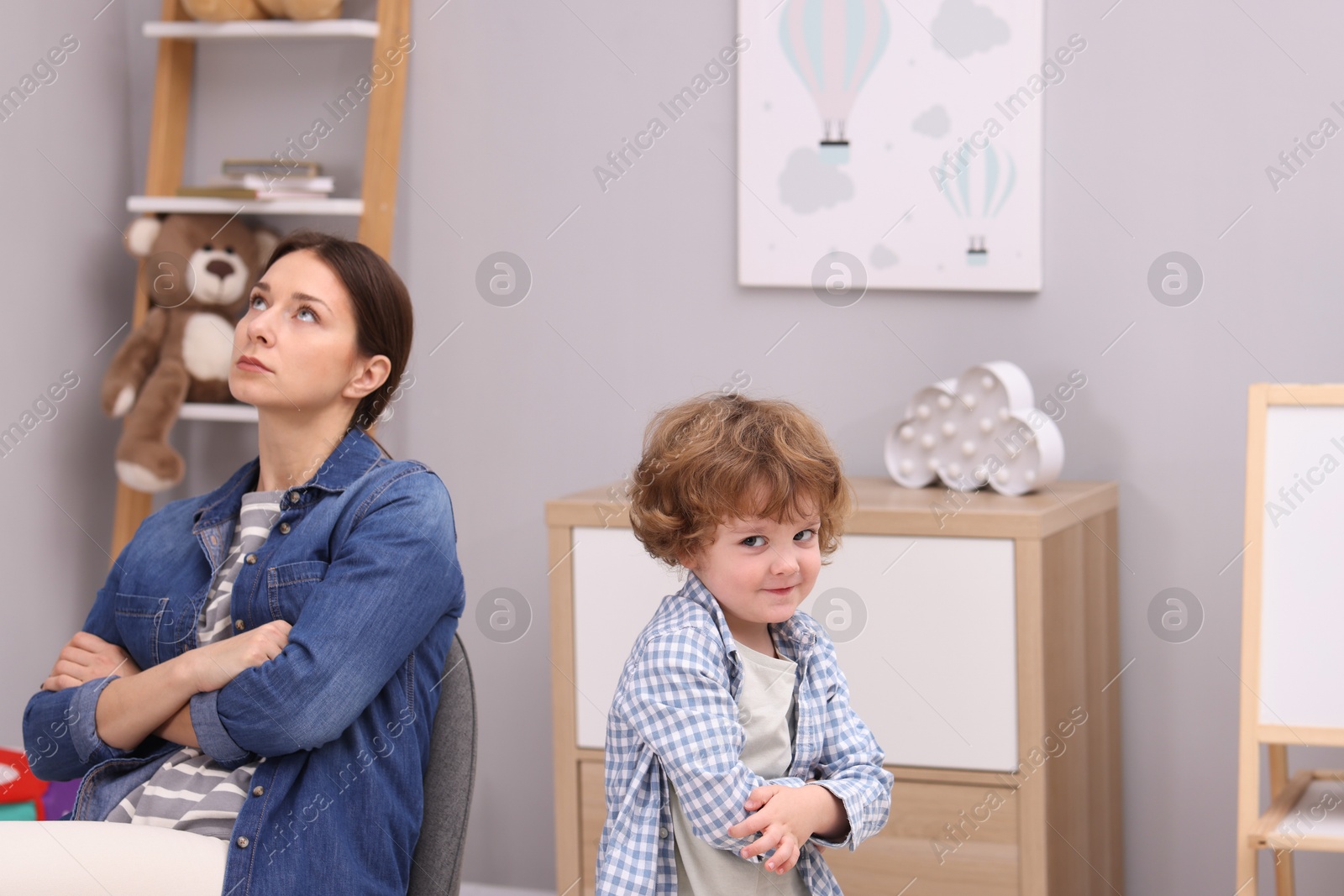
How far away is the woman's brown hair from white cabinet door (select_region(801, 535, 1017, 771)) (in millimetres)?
716

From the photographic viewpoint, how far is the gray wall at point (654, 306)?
2221 mm

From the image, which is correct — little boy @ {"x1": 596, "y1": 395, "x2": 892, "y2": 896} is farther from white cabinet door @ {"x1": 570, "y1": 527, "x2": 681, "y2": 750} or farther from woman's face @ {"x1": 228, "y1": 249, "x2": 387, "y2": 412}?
white cabinet door @ {"x1": 570, "y1": 527, "x2": 681, "y2": 750}

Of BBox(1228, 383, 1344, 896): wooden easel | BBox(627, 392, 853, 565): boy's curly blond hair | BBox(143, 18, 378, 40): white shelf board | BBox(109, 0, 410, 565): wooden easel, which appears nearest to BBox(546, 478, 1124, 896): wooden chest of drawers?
BBox(1228, 383, 1344, 896): wooden easel

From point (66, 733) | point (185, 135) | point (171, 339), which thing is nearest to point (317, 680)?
point (66, 733)

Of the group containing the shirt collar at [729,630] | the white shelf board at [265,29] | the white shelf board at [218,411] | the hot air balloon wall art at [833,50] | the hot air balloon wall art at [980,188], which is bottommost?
the shirt collar at [729,630]

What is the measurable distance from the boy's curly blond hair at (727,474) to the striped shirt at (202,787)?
460 mm

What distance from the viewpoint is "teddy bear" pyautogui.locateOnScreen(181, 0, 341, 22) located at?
8.22 feet

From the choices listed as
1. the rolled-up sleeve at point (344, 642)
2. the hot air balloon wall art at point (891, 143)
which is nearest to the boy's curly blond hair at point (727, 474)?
the rolled-up sleeve at point (344, 642)

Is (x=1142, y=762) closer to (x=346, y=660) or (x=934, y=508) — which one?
(x=934, y=508)

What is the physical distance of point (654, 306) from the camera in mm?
2543

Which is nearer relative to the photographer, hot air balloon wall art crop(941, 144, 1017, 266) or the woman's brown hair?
the woman's brown hair

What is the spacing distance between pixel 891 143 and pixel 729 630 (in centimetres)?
132

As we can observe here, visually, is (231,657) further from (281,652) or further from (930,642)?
(930,642)

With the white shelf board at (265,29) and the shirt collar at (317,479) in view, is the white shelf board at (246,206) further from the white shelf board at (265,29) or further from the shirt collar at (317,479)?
the shirt collar at (317,479)
